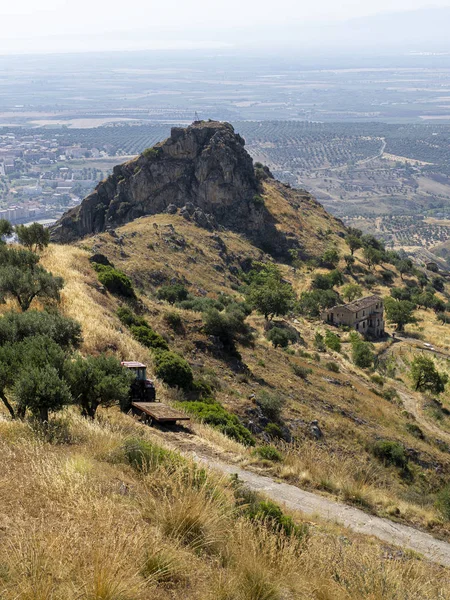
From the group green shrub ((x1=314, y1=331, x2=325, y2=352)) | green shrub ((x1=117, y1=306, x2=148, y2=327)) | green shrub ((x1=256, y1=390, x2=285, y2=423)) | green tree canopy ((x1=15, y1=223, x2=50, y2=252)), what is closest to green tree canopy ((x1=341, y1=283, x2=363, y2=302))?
green shrub ((x1=314, y1=331, x2=325, y2=352))

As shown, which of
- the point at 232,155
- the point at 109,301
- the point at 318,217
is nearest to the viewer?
the point at 109,301

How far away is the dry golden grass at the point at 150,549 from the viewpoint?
18.5 feet

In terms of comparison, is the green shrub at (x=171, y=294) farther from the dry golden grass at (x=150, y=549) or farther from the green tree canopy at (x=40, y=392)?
the dry golden grass at (x=150, y=549)

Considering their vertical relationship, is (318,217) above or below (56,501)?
below

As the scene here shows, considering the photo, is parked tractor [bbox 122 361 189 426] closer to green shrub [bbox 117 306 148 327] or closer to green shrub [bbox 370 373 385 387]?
green shrub [bbox 117 306 148 327]

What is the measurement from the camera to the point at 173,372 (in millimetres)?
21719

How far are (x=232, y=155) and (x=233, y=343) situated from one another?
46483mm

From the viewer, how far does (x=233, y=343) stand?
30594 mm

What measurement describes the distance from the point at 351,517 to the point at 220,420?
8.16m

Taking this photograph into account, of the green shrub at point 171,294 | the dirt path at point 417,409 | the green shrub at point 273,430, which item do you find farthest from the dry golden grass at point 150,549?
the green shrub at point 171,294

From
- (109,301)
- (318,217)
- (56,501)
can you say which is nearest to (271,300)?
(109,301)

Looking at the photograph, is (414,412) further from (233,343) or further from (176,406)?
(176,406)

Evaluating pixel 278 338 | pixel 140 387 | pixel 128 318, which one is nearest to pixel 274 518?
pixel 140 387

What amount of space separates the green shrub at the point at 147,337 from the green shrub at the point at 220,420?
211 inches
